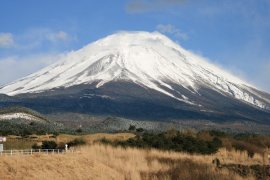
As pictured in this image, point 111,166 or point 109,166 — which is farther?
point 111,166

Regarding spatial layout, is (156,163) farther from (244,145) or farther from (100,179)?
(244,145)

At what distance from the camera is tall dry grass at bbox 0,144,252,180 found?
3162 cm

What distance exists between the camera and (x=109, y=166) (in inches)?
1510

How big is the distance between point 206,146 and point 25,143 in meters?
15.6

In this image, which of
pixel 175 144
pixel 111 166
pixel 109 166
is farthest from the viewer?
pixel 175 144

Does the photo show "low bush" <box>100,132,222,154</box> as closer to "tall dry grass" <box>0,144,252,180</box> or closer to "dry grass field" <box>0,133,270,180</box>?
"dry grass field" <box>0,133,270,180</box>

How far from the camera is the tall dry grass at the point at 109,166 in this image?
104 feet

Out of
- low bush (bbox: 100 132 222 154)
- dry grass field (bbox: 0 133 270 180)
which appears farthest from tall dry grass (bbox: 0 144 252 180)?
low bush (bbox: 100 132 222 154)

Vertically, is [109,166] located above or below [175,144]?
below

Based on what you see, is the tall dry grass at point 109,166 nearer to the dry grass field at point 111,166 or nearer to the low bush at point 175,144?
the dry grass field at point 111,166

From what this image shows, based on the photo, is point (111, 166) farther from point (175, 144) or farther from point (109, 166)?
point (175, 144)

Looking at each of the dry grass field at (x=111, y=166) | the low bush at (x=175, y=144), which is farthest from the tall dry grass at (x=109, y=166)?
the low bush at (x=175, y=144)

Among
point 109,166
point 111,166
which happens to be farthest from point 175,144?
point 109,166

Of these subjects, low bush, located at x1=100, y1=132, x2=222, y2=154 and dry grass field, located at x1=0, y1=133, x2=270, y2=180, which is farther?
low bush, located at x1=100, y1=132, x2=222, y2=154
